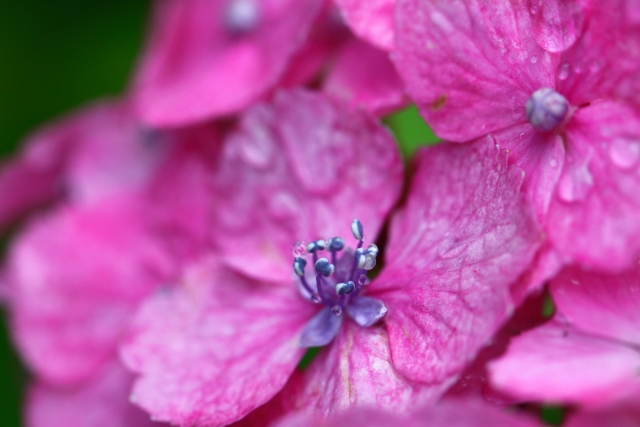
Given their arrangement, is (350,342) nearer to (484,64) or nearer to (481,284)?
(481,284)

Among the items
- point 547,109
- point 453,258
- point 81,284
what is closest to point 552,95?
point 547,109

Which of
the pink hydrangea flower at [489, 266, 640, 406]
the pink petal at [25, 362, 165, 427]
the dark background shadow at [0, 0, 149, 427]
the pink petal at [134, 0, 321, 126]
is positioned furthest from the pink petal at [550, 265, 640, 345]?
the dark background shadow at [0, 0, 149, 427]

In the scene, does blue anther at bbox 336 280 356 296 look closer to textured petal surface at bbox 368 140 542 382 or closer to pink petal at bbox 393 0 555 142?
textured petal surface at bbox 368 140 542 382

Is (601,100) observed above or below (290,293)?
above

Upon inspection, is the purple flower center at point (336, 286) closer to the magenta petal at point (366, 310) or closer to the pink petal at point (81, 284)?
the magenta petal at point (366, 310)

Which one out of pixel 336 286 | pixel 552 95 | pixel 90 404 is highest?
pixel 552 95

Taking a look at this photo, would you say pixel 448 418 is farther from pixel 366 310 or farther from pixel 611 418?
pixel 366 310

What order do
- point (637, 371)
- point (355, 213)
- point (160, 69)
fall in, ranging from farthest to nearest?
point (160, 69) < point (355, 213) < point (637, 371)

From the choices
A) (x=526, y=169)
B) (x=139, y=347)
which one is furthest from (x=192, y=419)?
(x=526, y=169)
